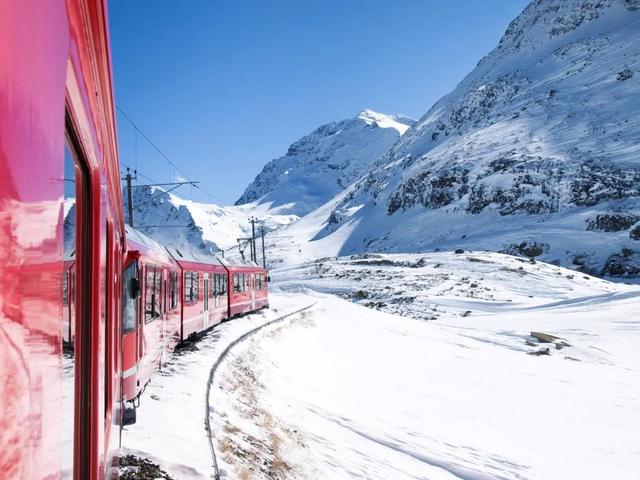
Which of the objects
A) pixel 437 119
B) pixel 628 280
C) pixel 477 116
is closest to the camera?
pixel 628 280

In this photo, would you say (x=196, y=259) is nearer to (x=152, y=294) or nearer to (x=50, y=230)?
(x=152, y=294)

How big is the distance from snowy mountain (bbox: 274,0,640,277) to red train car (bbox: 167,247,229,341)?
58598 millimetres

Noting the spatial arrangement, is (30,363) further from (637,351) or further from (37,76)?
(637,351)

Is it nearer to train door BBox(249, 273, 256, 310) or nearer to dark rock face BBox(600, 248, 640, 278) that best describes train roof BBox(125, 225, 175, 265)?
train door BBox(249, 273, 256, 310)

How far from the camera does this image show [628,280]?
62.7m

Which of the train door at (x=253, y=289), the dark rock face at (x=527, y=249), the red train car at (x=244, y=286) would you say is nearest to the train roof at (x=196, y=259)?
the red train car at (x=244, y=286)

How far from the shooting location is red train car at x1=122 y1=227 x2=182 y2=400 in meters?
6.81

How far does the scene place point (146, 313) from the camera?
27.8 feet

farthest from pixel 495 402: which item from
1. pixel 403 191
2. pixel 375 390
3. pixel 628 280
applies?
pixel 403 191

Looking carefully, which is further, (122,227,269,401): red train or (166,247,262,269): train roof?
(166,247,262,269): train roof

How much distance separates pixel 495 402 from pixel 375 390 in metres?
3.64

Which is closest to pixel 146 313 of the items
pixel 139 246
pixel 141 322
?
pixel 141 322

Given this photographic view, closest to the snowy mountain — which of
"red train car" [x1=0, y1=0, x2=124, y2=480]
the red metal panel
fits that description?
"red train car" [x1=0, y1=0, x2=124, y2=480]

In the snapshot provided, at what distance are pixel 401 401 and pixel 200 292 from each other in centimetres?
630
